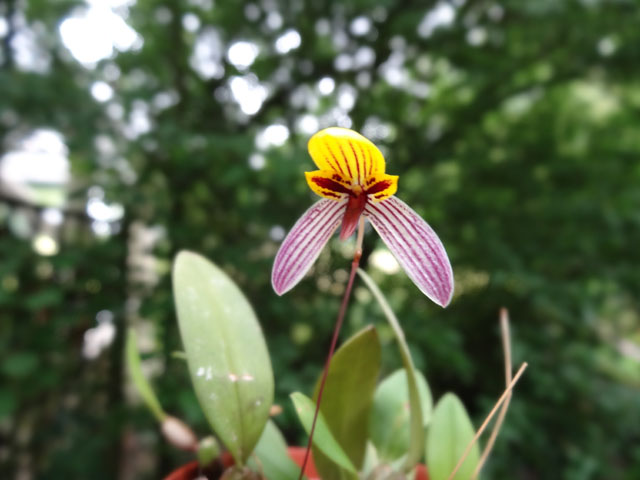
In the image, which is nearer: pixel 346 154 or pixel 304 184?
pixel 346 154

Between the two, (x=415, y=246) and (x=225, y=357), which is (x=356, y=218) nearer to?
(x=415, y=246)

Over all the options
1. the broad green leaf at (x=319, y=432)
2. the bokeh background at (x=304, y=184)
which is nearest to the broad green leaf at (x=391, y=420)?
the broad green leaf at (x=319, y=432)

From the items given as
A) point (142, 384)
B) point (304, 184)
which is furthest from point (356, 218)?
point (304, 184)

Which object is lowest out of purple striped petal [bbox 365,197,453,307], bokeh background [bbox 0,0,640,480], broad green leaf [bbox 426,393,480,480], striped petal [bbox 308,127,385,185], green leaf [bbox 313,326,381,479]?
broad green leaf [bbox 426,393,480,480]

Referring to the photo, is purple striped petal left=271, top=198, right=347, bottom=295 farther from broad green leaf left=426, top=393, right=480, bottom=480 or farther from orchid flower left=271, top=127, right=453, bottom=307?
broad green leaf left=426, top=393, right=480, bottom=480

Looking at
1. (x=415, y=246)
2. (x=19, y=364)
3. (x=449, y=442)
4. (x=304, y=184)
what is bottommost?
A: (x=449, y=442)

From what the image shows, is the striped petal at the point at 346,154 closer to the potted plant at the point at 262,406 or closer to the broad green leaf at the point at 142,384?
the potted plant at the point at 262,406

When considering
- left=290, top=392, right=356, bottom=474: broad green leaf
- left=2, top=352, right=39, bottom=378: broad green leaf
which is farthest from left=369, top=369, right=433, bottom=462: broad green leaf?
left=2, top=352, right=39, bottom=378: broad green leaf
